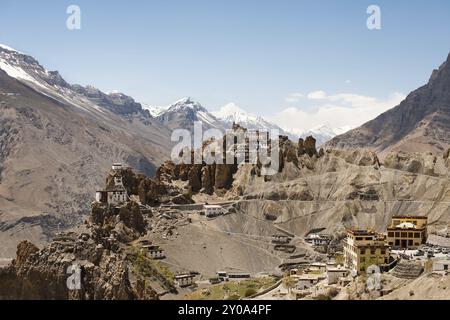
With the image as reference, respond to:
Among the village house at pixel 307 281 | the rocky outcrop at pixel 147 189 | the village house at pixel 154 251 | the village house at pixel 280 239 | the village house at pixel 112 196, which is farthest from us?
the rocky outcrop at pixel 147 189

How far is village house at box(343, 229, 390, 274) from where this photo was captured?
8694 cm

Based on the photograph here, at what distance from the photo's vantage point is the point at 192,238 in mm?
123375

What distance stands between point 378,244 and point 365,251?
5.51 feet

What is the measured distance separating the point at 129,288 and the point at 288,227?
165 ft

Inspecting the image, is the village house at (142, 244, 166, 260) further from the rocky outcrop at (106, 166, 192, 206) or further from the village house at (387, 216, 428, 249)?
the village house at (387, 216, 428, 249)

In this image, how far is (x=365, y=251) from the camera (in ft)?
288

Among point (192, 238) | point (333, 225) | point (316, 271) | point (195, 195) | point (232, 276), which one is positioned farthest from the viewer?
point (195, 195)

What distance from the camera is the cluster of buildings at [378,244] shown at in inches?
3430

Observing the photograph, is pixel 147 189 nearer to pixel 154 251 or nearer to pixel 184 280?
pixel 154 251

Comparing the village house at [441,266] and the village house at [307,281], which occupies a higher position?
the village house at [441,266]

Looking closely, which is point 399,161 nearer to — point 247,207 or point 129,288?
point 247,207

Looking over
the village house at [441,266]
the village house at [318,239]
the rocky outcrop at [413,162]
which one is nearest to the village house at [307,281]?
the village house at [441,266]

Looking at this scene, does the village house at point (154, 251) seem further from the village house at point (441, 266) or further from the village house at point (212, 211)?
the village house at point (441, 266)

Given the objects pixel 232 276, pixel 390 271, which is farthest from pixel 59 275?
pixel 390 271
